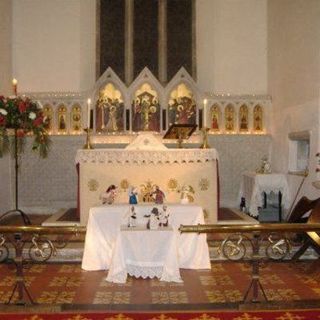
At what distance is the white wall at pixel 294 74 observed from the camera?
31.6 feet

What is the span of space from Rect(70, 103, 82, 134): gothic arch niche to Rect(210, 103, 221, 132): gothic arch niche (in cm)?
310

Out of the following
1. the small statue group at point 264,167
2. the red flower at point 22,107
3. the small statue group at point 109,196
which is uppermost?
the red flower at point 22,107

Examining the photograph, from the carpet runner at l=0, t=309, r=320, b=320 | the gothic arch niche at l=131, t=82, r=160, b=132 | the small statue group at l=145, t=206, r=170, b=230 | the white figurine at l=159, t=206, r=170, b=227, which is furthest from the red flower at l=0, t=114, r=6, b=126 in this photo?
the carpet runner at l=0, t=309, r=320, b=320

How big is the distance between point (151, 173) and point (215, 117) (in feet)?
13.3

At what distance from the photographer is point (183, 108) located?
12602 millimetres

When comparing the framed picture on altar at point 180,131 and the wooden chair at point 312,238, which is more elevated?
the framed picture on altar at point 180,131

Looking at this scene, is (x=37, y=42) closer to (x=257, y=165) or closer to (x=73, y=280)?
(x=257, y=165)

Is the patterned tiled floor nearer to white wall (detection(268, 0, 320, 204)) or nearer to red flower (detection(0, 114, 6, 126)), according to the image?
red flower (detection(0, 114, 6, 126))

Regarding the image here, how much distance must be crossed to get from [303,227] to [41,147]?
300 inches

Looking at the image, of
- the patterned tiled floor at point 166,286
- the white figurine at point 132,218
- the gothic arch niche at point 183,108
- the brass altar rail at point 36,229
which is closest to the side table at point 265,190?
the gothic arch niche at point 183,108

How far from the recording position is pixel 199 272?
22.9ft

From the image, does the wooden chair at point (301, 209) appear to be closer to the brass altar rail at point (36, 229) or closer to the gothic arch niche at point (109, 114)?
the brass altar rail at point (36, 229)

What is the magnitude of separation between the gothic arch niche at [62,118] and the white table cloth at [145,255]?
632 centimetres

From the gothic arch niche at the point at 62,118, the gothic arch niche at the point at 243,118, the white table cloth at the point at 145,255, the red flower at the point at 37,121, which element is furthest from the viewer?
the gothic arch niche at the point at 243,118
